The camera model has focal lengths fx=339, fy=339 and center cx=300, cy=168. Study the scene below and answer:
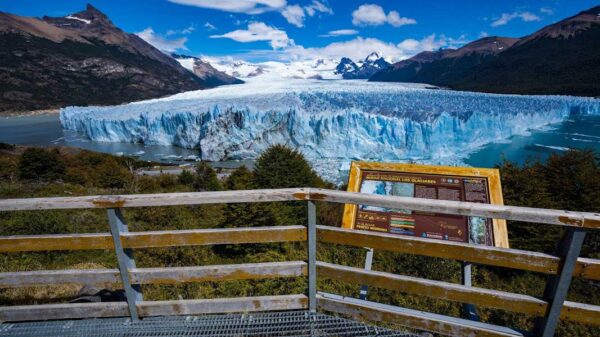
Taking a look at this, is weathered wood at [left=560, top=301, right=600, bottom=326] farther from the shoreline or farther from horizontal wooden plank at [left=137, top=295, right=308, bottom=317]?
the shoreline

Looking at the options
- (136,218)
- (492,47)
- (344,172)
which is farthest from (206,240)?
(492,47)

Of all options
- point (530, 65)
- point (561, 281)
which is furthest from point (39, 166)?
point (530, 65)

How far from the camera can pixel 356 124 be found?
26.4 m

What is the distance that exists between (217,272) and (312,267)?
86 centimetres

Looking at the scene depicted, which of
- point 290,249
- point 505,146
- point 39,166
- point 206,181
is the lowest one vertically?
point 206,181

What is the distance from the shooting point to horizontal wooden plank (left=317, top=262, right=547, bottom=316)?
261 cm

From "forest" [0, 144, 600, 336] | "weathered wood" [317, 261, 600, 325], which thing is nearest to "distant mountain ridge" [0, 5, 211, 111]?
"forest" [0, 144, 600, 336]

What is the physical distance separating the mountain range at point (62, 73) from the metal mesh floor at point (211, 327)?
135m

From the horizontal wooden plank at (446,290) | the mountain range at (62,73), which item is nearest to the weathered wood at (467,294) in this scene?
the horizontal wooden plank at (446,290)

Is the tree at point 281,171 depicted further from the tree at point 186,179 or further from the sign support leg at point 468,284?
the tree at point 186,179

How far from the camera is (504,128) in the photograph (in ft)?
87.8

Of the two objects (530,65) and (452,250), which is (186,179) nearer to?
(452,250)

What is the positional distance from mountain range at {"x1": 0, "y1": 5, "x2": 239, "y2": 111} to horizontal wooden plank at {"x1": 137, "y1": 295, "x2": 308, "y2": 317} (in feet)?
444

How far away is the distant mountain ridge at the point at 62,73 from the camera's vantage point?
119 metres
